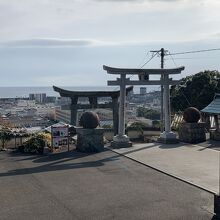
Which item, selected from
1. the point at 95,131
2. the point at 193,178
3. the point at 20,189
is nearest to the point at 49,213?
the point at 20,189

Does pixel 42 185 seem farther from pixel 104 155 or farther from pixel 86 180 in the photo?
pixel 104 155

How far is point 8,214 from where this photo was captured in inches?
390

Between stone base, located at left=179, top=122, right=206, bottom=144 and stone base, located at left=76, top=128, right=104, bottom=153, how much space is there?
4395 mm

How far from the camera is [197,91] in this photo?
32281 millimetres

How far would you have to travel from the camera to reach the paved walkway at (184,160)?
13.2m

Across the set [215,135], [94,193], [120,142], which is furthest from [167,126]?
[94,193]

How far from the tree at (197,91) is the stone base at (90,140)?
46.2ft

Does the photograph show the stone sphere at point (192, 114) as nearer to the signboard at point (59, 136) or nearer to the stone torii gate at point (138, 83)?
the stone torii gate at point (138, 83)

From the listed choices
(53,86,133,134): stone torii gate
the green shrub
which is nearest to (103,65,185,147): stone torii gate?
the green shrub

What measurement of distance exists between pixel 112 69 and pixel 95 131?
2.80 m

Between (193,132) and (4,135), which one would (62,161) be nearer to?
(4,135)

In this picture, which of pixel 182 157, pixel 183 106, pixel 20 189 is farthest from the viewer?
pixel 183 106

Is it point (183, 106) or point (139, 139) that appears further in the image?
point (183, 106)

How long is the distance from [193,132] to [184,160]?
4.76 meters
